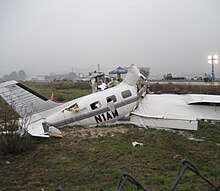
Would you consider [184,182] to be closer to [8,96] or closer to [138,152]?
[138,152]

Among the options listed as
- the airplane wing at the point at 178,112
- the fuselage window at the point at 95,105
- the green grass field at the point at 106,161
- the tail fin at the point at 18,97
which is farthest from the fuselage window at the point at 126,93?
the tail fin at the point at 18,97

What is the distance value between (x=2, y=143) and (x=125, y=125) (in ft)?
17.3

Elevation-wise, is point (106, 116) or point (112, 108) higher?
point (112, 108)

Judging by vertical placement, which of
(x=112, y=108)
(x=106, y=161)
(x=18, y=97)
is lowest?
(x=106, y=161)

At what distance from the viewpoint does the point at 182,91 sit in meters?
24.0

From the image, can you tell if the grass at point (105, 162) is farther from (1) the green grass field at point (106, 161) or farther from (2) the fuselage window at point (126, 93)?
(2) the fuselage window at point (126, 93)

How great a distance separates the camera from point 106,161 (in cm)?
677

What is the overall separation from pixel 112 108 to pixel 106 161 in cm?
415

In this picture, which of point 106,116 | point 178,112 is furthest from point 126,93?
point 178,112

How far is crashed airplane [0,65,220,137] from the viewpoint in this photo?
8570 mm

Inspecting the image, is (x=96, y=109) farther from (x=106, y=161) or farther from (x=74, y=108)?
(x=106, y=161)

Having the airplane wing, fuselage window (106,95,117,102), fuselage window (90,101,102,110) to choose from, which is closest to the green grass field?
the airplane wing

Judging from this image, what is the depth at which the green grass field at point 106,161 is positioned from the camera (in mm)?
5473

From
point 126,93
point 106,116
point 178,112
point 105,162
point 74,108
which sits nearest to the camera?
Answer: point 105,162
